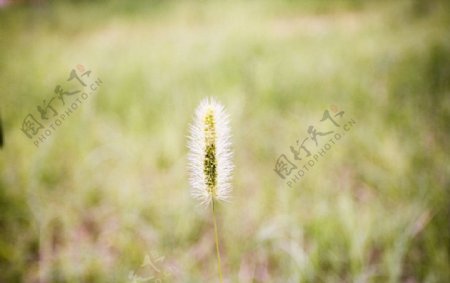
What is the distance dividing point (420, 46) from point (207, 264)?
347 centimetres

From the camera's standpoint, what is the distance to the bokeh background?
1.82 m

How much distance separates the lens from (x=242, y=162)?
2.68 metres

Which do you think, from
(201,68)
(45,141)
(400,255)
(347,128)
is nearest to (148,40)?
(201,68)
